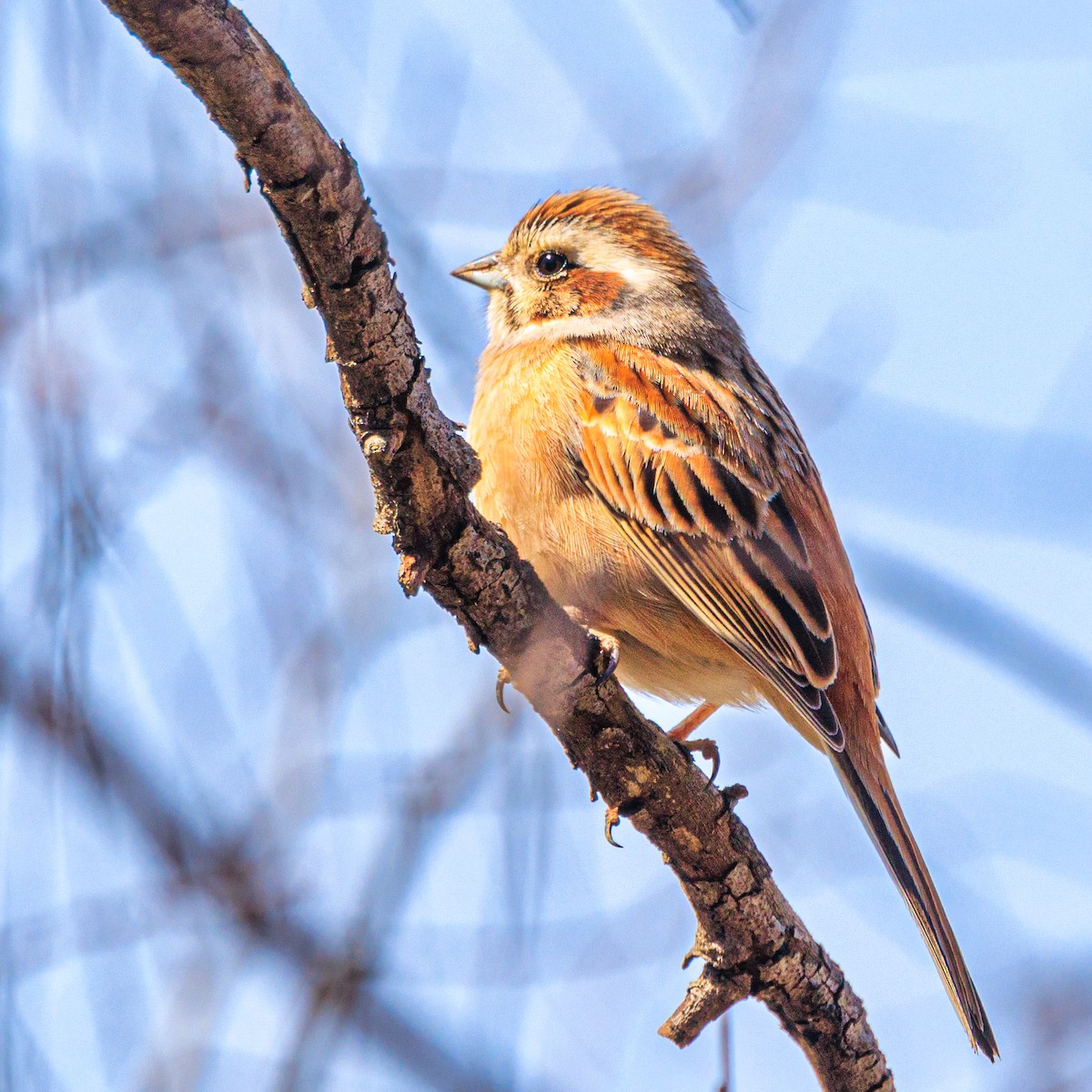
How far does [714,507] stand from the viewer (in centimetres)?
462

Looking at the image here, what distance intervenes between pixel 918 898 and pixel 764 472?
1.60m

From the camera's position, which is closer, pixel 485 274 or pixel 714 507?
pixel 714 507

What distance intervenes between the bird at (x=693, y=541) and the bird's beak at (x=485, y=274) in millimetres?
673

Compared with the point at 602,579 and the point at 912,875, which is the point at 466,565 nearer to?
the point at 602,579

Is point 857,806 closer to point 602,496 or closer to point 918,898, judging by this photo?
point 918,898

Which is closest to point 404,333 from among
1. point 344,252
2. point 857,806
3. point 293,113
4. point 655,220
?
point 344,252

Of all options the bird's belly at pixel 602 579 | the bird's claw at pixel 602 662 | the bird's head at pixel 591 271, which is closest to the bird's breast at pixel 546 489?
the bird's belly at pixel 602 579

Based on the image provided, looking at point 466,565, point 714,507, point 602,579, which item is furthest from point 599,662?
point 714,507

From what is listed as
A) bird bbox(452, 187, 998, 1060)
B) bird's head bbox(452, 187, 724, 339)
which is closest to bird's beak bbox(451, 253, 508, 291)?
bird's head bbox(452, 187, 724, 339)

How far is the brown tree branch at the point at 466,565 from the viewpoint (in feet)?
7.76

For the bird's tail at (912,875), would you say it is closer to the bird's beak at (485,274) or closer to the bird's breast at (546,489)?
the bird's breast at (546,489)

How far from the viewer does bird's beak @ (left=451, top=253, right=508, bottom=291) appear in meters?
5.77

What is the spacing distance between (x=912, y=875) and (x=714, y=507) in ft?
4.61

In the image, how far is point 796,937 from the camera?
12.5 ft
